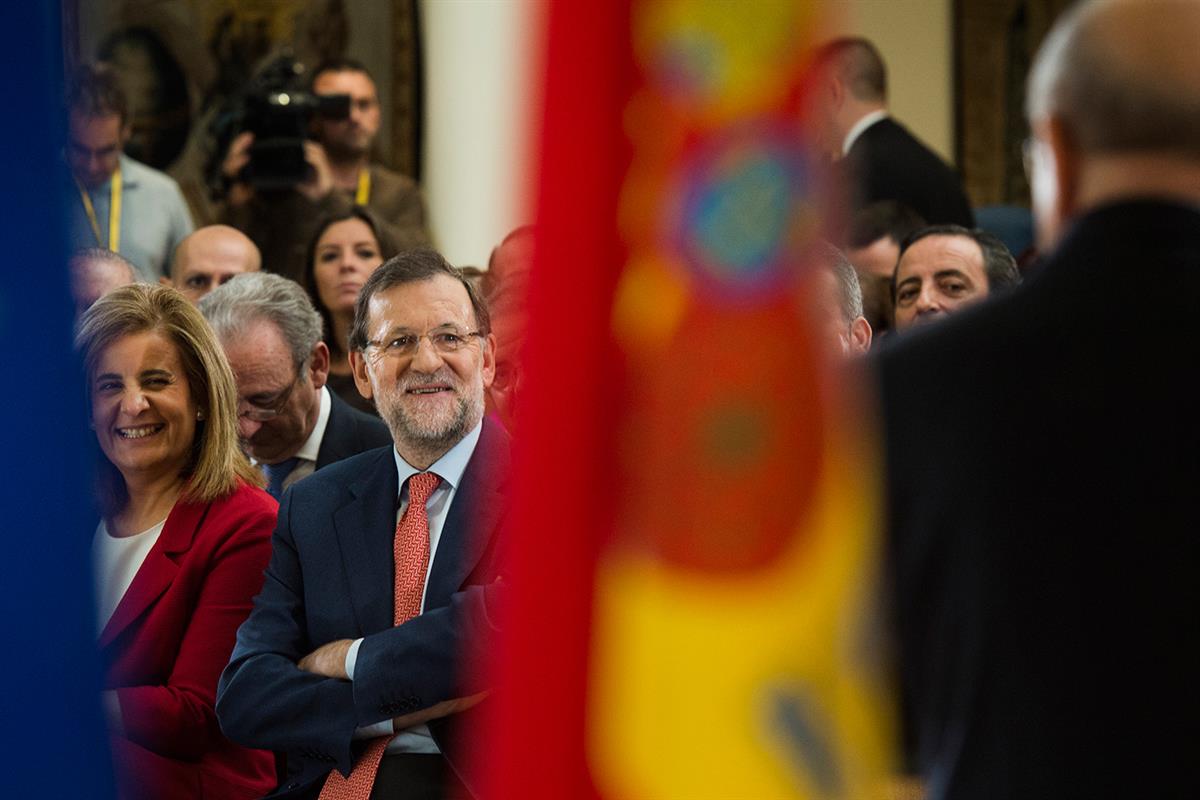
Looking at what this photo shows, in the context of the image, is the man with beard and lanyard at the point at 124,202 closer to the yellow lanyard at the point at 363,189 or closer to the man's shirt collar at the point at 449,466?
the yellow lanyard at the point at 363,189

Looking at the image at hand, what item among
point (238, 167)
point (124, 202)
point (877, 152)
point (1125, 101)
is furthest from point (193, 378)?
point (238, 167)

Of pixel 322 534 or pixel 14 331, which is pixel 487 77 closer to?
pixel 14 331

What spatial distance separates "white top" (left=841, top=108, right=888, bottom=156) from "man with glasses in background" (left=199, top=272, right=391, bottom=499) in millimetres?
2016

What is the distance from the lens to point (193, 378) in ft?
Result: 10.9

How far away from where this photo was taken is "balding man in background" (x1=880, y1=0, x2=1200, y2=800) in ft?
4.26

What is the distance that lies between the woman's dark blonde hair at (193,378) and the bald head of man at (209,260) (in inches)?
63.4

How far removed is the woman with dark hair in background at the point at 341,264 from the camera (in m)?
4.86

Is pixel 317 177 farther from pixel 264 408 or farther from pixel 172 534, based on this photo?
pixel 172 534

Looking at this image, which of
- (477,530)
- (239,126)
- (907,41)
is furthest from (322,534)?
(907,41)

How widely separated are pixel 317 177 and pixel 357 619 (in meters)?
2.95

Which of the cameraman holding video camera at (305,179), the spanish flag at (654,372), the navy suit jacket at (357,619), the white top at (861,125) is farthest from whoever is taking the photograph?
the cameraman holding video camera at (305,179)

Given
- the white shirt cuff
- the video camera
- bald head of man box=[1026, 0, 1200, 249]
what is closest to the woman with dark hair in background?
the video camera

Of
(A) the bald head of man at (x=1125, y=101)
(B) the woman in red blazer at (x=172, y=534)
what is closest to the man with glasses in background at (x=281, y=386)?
(B) the woman in red blazer at (x=172, y=534)

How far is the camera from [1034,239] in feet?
18.8
